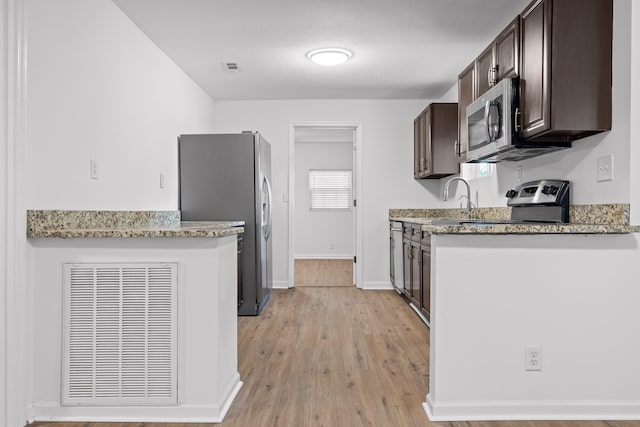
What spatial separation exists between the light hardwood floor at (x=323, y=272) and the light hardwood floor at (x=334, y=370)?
142 cm

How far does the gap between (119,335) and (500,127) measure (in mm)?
2264

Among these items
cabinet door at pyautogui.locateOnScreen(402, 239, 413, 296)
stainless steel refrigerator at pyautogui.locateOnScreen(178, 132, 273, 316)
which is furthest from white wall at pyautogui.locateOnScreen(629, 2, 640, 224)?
stainless steel refrigerator at pyautogui.locateOnScreen(178, 132, 273, 316)

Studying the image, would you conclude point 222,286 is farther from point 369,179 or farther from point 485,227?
point 369,179

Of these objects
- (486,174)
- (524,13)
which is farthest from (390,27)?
(486,174)

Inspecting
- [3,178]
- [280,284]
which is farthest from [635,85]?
[280,284]

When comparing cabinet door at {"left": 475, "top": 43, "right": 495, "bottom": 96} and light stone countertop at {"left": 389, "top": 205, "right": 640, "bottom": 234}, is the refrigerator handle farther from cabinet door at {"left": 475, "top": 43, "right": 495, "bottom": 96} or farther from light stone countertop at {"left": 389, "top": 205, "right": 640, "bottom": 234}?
light stone countertop at {"left": 389, "top": 205, "right": 640, "bottom": 234}

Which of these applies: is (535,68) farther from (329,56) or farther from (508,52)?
(329,56)

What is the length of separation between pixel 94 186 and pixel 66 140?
0.36 meters

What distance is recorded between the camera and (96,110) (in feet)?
8.60

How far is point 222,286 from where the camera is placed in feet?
6.84

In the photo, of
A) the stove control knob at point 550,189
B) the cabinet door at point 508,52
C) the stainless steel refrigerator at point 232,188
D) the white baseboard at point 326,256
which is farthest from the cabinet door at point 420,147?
the white baseboard at point 326,256

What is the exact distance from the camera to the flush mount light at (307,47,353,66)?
3.66 meters

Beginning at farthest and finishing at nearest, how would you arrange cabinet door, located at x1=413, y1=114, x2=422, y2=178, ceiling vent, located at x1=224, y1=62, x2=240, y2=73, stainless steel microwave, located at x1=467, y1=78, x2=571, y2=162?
cabinet door, located at x1=413, y1=114, x2=422, y2=178 < ceiling vent, located at x1=224, y1=62, x2=240, y2=73 < stainless steel microwave, located at x1=467, y1=78, x2=571, y2=162

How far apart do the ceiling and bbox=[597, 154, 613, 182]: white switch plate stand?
122 cm
